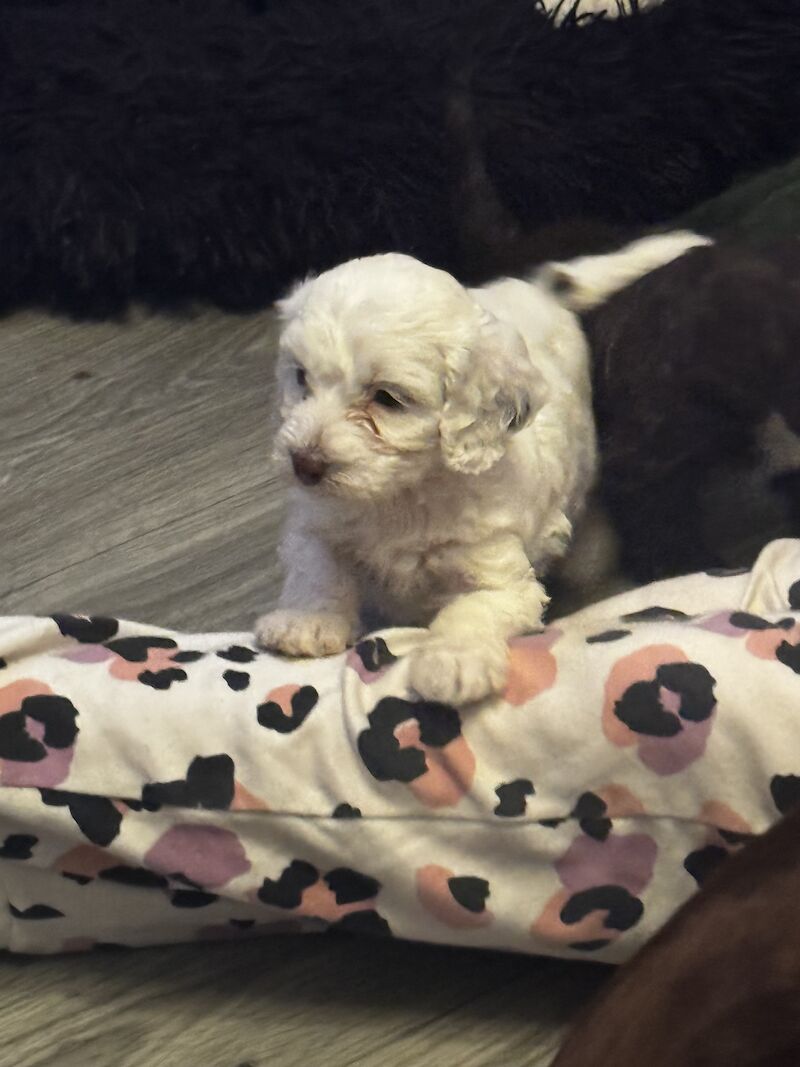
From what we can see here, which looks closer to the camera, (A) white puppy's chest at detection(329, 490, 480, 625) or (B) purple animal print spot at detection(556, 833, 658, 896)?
(B) purple animal print spot at detection(556, 833, 658, 896)

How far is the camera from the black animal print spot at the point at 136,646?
129 centimetres

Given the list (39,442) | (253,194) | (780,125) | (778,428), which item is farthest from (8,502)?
(780,125)

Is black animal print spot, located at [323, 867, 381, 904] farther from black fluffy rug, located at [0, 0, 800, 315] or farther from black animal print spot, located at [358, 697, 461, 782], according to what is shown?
black fluffy rug, located at [0, 0, 800, 315]

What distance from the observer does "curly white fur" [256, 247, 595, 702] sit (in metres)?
1.25

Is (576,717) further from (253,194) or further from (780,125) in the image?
(780,125)

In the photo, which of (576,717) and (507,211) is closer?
(576,717)

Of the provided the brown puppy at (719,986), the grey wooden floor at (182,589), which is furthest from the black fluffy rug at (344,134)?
the brown puppy at (719,986)

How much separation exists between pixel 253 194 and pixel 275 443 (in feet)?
4.07

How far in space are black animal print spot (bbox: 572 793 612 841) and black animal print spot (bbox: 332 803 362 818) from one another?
0.20 meters

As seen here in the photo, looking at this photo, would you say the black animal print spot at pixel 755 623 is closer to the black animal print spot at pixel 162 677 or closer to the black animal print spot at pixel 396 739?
the black animal print spot at pixel 396 739

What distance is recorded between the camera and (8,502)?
78.7 inches

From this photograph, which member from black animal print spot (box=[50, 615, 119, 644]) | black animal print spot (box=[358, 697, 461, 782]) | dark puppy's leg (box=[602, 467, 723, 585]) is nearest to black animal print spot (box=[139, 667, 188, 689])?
black animal print spot (box=[50, 615, 119, 644])

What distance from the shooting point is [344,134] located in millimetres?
2412

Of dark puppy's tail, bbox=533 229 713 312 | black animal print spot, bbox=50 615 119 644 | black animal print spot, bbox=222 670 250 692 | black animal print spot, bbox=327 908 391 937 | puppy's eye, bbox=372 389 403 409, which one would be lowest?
black animal print spot, bbox=327 908 391 937
